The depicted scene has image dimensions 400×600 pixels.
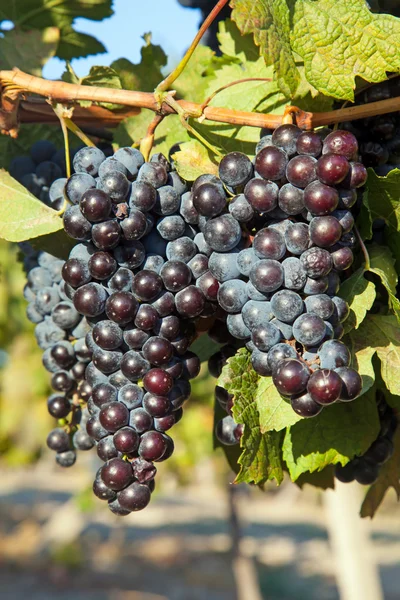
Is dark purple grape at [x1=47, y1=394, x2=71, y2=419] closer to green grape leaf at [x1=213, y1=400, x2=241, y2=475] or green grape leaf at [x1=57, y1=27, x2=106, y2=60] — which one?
green grape leaf at [x1=213, y1=400, x2=241, y2=475]

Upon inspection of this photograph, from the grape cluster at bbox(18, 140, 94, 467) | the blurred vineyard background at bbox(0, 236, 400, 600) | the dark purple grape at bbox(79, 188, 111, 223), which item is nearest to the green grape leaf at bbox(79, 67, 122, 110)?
the grape cluster at bbox(18, 140, 94, 467)

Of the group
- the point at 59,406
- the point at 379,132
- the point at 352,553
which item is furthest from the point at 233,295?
the point at 352,553

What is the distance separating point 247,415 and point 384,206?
404 mm

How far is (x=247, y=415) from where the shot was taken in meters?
1.01

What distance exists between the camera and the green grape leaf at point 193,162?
1.07m

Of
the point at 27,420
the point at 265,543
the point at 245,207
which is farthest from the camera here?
the point at 265,543

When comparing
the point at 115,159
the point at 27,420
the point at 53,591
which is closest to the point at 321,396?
the point at 115,159

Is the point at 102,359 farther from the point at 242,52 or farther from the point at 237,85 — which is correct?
the point at 242,52

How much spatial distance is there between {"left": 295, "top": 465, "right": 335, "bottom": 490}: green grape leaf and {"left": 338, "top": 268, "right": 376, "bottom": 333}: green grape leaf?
0.52 meters

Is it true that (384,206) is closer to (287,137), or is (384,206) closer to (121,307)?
(287,137)

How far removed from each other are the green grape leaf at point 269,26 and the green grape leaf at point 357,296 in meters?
0.35

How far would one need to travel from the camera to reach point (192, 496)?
700 inches

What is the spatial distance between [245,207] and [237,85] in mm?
414

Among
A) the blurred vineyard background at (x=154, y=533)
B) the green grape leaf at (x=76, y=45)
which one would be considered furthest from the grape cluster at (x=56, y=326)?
the blurred vineyard background at (x=154, y=533)
